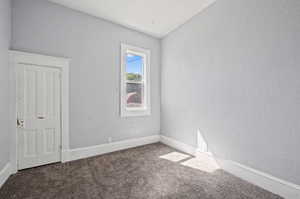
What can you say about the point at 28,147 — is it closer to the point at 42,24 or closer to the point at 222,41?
the point at 42,24

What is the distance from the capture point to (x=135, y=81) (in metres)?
3.91

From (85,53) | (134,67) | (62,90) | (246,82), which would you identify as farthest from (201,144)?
(85,53)

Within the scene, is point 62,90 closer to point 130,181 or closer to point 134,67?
point 134,67

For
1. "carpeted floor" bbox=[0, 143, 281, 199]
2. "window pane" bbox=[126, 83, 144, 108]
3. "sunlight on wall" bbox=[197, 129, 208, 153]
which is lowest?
"carpeted floor" bbox=[0, 143, 281, 199]

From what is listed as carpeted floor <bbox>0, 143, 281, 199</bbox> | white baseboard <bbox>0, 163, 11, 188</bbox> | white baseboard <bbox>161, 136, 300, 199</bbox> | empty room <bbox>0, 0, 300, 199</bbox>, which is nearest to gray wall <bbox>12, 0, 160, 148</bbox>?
empty room <bbox>0, 0, 300, 199</bbox>

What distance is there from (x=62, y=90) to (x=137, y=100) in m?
1.88

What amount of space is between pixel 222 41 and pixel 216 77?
27.4 inches

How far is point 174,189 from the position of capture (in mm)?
1998

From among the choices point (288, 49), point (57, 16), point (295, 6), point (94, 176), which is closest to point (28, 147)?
point (94, 176)

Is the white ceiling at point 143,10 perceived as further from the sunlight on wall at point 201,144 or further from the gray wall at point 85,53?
the sunlight on wall at point 201,144

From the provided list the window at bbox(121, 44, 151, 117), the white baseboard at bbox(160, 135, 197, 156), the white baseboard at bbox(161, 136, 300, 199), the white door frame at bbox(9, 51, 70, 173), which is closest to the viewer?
the white baseboard at bbox(161, 136, 300, 199)

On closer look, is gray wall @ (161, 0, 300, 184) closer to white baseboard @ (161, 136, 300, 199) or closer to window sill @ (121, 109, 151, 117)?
white baseboard @ (161, 136, 300, 199)

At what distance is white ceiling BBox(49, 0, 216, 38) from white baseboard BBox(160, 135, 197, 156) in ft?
10.2

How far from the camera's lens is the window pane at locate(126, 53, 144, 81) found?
12.3 ft
